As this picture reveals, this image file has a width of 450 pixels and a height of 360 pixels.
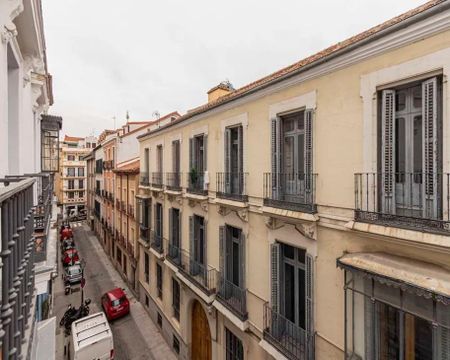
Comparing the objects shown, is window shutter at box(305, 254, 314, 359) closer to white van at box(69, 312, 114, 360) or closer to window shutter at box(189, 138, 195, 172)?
window shutter at box(189, 138, 195, 172)

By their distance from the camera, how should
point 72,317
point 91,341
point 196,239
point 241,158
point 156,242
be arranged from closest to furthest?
point 241,158 < point 196,239 < point 91,341 < point 156,242 < point 72,317

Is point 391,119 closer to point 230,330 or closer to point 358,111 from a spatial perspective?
point 358,111

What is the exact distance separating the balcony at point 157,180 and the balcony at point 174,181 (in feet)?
3.04

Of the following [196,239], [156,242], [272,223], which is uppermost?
[272,223]

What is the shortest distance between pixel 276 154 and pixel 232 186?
2371 mm

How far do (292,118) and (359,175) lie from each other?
256 centimetres

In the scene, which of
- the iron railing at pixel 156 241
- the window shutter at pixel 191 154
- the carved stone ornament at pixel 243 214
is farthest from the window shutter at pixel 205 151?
the iron railing at pixel 156 241

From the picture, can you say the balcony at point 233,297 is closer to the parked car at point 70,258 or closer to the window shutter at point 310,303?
the window shutter at point 310,303

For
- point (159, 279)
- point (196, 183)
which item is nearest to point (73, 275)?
point (159, 279)

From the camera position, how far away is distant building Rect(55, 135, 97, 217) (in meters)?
49.8

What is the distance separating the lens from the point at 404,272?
421 cm

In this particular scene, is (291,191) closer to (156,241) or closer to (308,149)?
(308,149)

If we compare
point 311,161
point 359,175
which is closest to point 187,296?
point 311,161

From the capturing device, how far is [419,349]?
4660 mm
